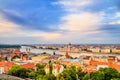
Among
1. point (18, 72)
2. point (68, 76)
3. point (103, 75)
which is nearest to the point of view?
point (103, 75)

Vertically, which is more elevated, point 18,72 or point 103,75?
point 103,75

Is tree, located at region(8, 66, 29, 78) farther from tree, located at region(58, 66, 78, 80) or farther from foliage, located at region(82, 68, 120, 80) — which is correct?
foliage, located at region(82, 68, 120, 80)

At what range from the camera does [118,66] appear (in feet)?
155

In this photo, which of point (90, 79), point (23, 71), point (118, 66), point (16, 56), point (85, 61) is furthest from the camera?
point (16, 56)

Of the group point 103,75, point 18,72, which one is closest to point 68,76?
point 103,75

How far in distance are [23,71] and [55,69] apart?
6295mm

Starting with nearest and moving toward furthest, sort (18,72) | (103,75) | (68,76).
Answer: (103,75), (68,76), (18,72)

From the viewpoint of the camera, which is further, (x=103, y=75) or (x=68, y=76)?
(x=68, y=76)

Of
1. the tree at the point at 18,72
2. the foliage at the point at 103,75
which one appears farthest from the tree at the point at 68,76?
the tree at the point at 18,72

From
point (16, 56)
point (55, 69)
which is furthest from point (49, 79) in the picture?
point (16, 56)

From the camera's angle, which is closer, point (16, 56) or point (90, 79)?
point (90, 79)

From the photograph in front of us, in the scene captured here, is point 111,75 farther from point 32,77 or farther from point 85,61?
point 85,61

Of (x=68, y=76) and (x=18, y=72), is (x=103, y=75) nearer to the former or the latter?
(x=68, y=76)

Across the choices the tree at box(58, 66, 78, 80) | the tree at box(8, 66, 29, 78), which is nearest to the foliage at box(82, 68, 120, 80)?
the tree at box(58, 66, 78, 80)
